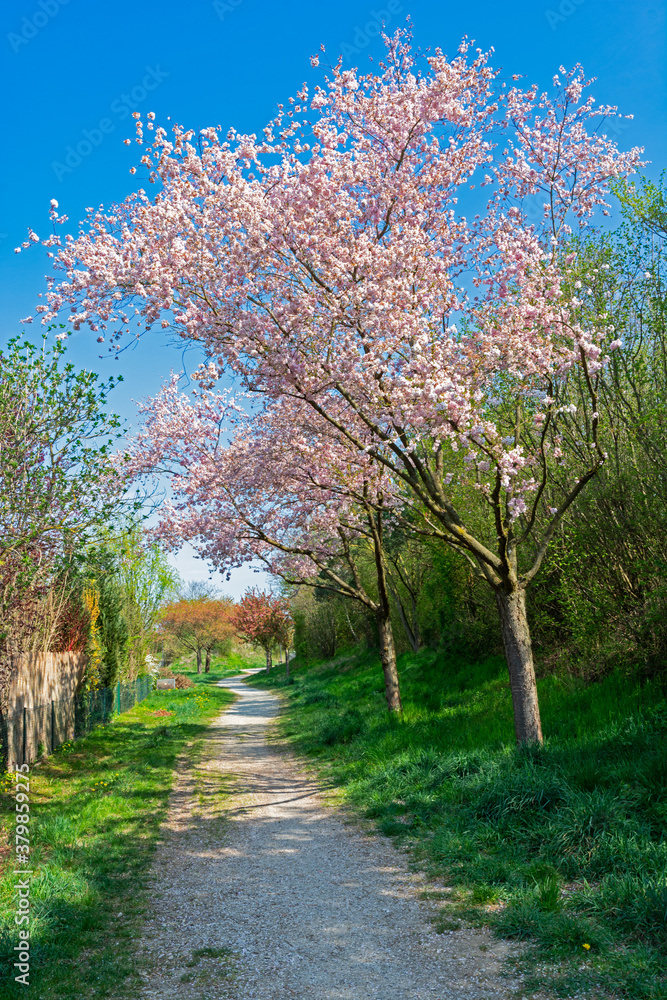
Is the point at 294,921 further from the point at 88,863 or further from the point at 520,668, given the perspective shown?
the point at 520,668

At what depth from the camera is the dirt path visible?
3998mm

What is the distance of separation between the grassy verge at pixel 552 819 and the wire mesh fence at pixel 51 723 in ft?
16.0

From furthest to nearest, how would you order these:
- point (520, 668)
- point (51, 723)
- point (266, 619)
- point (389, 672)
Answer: point (266, 619) → point (389, 672) → point (51, 723) → point (520, 668)

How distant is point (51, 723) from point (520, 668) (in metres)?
8.87

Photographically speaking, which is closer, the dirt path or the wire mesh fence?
the dirt path

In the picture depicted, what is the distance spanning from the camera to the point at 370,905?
5176mm

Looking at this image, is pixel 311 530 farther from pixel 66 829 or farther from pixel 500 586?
pixel 66 829

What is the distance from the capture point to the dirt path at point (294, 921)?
157 inches

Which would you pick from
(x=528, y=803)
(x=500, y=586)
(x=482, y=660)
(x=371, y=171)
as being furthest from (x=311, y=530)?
(x=528, y=803)

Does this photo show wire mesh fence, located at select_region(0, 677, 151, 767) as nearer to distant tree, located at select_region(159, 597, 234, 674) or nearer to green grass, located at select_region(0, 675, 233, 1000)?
green grass, located at select_region(0, 675, 233, 1000)

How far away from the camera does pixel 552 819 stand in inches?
222

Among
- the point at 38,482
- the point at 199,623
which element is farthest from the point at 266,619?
the point at 38,482

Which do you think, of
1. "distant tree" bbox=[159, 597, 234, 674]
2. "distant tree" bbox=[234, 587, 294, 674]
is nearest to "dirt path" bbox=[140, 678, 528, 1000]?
"distant tree" bbox=[234, 587, 294, 674]

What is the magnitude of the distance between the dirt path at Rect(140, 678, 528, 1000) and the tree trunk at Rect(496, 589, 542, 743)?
218 centimetres
